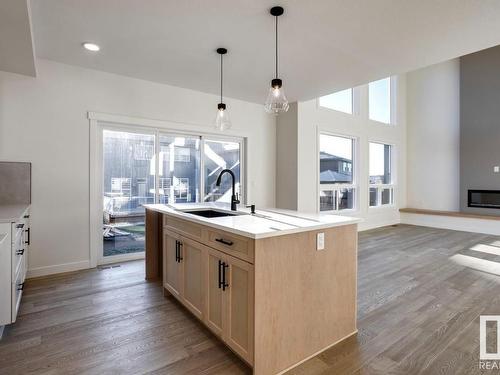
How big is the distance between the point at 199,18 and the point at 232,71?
1.26m

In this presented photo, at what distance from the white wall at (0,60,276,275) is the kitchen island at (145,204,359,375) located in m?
2.20

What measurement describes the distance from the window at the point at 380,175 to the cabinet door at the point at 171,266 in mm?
5682

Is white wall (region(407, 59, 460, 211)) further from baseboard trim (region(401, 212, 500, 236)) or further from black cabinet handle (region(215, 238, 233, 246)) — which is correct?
black cabinet handle (region(215, 238, 233, 246))

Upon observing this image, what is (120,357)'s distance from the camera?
1872 mm

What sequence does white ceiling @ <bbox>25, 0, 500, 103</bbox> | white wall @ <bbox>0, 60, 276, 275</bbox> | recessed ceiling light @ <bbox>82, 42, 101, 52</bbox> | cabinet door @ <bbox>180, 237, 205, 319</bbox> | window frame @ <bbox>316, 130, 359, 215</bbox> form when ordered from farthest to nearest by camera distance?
1. window frame @ <bbox>316, 130, 359, 215</bbox>
2. white wall @ <bbox>0, 60, 276, 275</bbox>
3. recessed ceiling light @ <bbox>82, 42, 101, 52</bbox>
4. white ceiling @ <bbox>25, 0, 500, 103</bbox>
5. cabinet door @ <bbox>180, 237, 205, 319</bbox>

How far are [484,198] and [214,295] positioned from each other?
23.7ft

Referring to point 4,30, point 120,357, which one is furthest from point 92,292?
point 4,30

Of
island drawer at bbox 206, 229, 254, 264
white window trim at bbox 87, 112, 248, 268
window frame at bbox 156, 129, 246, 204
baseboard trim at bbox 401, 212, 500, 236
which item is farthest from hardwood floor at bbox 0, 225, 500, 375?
baseboard trim at bbox 401, 212, 500, 236

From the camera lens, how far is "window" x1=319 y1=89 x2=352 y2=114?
5767mm

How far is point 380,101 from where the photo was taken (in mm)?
7238

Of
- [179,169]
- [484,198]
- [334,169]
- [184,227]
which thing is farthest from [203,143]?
[484,198]

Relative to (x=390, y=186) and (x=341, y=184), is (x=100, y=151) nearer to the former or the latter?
(x=341, y=184)

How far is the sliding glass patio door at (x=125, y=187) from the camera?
3.93 metres

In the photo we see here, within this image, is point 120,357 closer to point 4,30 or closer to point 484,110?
point 4,30
